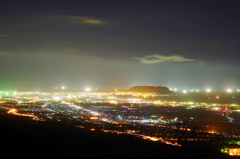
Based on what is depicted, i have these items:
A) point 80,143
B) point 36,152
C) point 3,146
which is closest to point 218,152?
point 80,143

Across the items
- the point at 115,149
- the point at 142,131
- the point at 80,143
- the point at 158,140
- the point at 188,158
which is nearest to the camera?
the point at 188,158

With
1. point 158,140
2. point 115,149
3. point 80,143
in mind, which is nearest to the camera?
point 115,149

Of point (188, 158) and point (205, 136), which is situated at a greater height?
point (188, 158)

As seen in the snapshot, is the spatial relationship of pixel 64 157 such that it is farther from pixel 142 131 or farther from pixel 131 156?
pixel 142 131

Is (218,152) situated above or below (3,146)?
below

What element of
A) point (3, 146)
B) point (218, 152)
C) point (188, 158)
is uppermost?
point (188, 158)

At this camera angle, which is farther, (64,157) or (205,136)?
(205,136)

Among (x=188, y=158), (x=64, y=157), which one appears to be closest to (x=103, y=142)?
(x=64, y=157)

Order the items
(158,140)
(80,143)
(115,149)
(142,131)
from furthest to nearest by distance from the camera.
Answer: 1. (142,131)
2. (158,140)
3. (80,143)
4. (115,149)

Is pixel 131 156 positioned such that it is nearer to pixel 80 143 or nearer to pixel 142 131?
pixel 80 143
